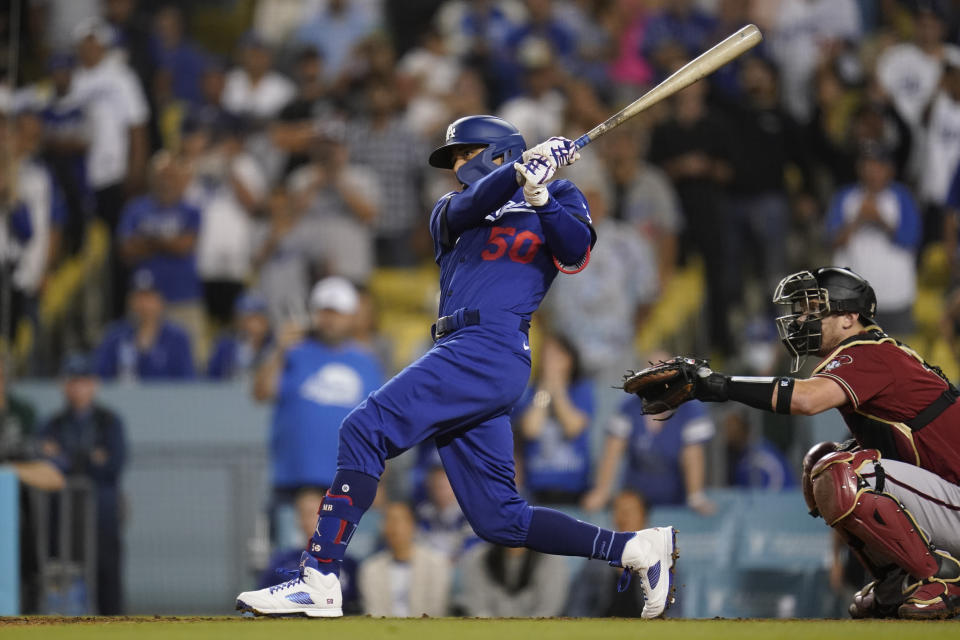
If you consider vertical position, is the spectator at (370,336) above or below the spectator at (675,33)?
below

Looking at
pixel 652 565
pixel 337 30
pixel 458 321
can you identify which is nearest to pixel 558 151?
pixel 458 321

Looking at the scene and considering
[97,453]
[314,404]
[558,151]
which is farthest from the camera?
[97,453]

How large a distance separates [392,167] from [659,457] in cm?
342

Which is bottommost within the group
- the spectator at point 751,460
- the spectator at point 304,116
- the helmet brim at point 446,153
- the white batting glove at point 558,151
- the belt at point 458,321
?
the spectator at point 751,460

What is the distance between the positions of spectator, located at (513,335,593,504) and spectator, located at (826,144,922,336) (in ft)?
8.11

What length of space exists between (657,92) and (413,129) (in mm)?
5532

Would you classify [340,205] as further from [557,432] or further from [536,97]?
[557,432]

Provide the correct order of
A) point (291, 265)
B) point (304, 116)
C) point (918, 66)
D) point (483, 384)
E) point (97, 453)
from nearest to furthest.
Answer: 1. point (483, 384)
2. point (97, 453)
3. point (291, 265)
4. point (918, 66)
5. point (304, 116)

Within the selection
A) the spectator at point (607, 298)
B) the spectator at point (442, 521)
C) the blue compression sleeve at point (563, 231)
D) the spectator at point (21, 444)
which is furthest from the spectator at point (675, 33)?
the blue compression sleeve at point (563, 231)

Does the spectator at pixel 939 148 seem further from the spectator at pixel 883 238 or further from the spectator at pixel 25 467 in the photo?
the spectator at pixel 25 467

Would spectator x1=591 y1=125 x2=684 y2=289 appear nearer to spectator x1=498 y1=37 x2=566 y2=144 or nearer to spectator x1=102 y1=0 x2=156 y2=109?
spectator x1=498 y1=37 x2=566 y2=144

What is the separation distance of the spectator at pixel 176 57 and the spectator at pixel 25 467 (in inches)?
137

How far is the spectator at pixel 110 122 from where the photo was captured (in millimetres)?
10367

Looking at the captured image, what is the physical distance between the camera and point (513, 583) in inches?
292
